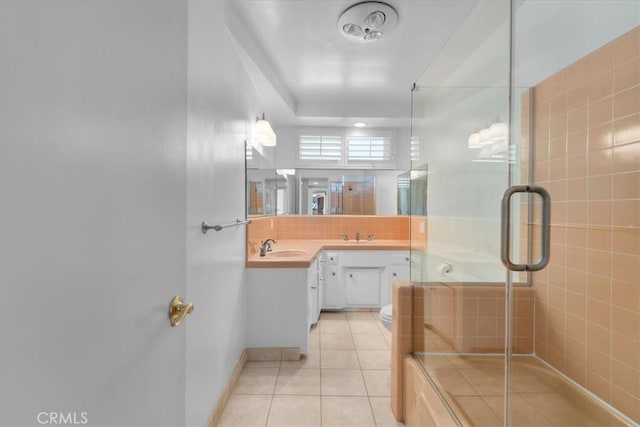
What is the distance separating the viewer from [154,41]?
643 millimetres

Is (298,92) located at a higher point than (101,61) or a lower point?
higher

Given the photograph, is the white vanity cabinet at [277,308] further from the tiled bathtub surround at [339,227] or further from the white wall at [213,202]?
the tiled bathtub surround at [339,227]

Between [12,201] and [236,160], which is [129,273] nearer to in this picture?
[12,201]

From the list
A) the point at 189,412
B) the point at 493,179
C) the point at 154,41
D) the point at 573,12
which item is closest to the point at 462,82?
the point at 573,12

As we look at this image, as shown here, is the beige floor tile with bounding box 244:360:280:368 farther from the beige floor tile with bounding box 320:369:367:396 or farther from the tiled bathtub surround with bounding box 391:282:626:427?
the tiled bathtub surround with bounding box 391:282:626:427

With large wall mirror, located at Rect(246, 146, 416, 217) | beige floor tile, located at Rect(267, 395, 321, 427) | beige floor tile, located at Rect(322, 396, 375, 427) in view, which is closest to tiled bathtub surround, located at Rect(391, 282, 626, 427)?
beige floor tile, located at Rect(322, 396, 375, 427)

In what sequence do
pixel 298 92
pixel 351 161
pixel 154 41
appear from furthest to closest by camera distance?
pixel 351 161
pixel 298 92
pixel 154 41

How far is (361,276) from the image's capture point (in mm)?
3186

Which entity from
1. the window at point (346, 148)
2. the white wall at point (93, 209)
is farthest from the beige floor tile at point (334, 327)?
the white wall at point (93, 209)

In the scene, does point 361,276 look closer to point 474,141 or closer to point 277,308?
point 277,308

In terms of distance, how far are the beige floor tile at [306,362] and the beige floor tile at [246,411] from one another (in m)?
0.37

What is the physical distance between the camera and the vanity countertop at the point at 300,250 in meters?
2.24

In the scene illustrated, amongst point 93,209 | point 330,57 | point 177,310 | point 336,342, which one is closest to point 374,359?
point 336,342

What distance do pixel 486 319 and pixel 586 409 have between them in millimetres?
572
